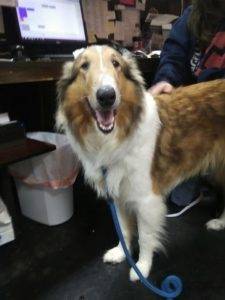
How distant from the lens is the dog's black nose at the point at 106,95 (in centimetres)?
110

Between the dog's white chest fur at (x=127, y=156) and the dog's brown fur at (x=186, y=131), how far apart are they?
0.20 ft

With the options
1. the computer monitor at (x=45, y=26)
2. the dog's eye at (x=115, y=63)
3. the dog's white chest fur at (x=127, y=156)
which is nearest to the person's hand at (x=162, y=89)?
the dog's white chest fur at (x=127, y=156)

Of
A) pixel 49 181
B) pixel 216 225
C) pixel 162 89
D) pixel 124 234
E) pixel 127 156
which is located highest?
pixel 162 89

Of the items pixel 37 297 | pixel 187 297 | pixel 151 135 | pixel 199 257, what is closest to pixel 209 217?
pixel 199 257

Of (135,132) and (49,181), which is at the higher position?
(135,132)

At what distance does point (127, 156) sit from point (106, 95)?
0.33 m

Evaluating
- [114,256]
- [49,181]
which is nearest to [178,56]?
[49,181]

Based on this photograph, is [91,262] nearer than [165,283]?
No

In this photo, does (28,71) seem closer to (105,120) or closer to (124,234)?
(105,120)

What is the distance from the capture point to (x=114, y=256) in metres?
1.61

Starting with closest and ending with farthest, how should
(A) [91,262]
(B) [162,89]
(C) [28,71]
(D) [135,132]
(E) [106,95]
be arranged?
(E) [106,95], (D) [135,132], (C) [28,71], (A) [91,262], (B) [162,89]

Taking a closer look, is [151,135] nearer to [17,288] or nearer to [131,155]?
[131,155]

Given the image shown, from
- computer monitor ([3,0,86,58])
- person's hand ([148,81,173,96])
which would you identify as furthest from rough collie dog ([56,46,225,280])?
computer monitor ([3,0,86,58])

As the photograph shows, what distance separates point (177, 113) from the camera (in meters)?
1.50
